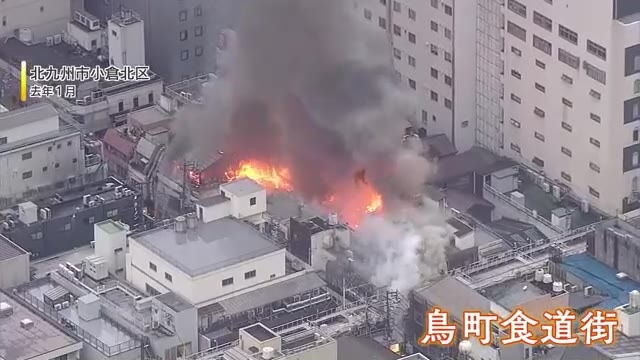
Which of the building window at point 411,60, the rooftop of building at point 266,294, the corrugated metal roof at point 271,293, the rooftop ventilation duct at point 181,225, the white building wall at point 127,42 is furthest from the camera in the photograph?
the white building wall at point 127,42

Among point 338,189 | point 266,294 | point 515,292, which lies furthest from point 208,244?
point 515,292

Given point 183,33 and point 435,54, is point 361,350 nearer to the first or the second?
point 435,54

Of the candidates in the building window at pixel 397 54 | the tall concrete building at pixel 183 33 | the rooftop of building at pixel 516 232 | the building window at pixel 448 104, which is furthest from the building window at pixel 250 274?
the tall concrete building at pixel 183 33

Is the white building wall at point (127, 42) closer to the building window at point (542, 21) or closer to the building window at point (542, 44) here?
the building window at point (542, 44)

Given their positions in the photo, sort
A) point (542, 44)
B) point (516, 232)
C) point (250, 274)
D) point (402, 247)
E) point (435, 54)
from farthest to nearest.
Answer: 1. point (435, 54)
2. point (542, 44)
3. point (516, 232)
4. point (402, 247)
5. point (250, 274)

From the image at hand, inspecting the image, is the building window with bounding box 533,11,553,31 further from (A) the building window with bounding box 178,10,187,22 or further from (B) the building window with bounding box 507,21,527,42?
(A) the building window with bounding box 178,10,187,22

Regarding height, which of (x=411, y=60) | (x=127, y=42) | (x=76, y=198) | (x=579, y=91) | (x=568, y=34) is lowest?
(x=76, y=198)
